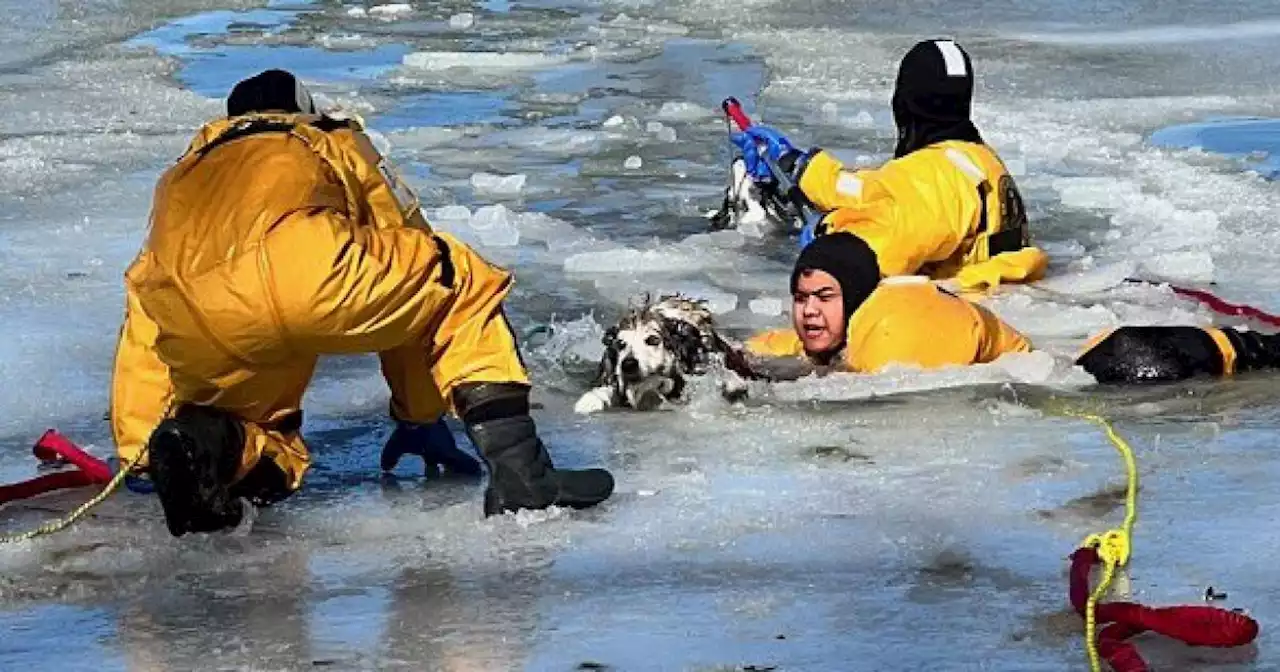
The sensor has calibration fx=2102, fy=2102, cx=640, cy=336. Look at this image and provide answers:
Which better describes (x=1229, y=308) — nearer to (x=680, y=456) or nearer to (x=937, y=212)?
(x=937, y=212)

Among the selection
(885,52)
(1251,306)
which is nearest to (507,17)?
(885,52)

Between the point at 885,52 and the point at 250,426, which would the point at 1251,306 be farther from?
the point at 885,52

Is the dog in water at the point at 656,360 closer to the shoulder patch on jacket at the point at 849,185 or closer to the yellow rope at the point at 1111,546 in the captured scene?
the yellow rope at the point at 1111,546

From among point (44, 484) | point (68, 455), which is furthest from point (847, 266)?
point (44, 484)

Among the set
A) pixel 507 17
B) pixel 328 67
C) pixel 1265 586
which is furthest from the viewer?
pixel 507 17

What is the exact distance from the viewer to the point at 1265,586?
389cm

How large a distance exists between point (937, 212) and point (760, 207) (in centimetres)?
167

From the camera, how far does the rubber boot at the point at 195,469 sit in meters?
4.34

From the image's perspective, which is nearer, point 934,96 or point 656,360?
point 656,360

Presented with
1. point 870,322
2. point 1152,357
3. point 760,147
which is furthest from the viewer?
point 760,147

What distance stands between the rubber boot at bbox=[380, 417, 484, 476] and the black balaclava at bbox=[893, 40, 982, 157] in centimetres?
289

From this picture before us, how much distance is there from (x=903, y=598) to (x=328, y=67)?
11.1 m

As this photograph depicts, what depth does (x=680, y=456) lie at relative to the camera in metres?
5.17

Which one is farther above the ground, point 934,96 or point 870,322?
point 934,96
